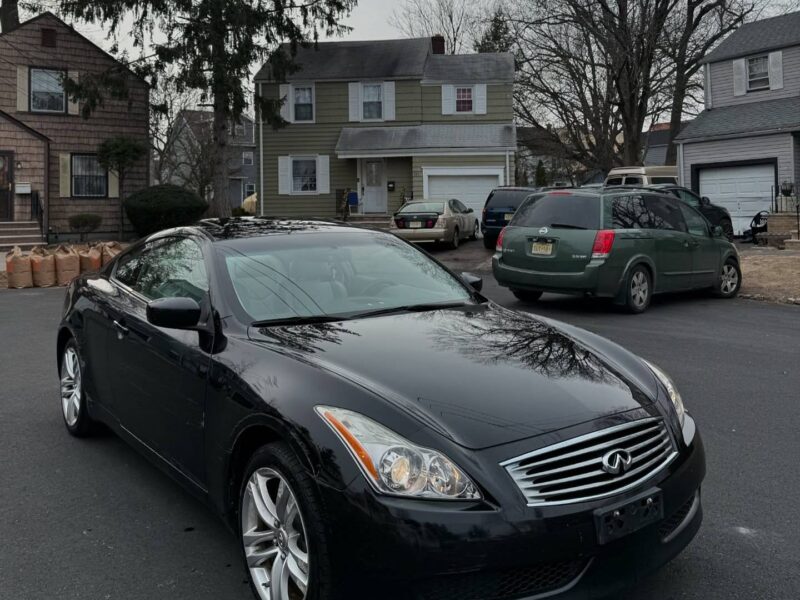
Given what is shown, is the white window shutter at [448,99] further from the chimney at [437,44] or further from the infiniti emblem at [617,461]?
the infiniti emblem at [617,461]

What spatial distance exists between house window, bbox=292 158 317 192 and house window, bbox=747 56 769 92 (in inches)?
641

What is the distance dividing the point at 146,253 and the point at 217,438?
2072 mm

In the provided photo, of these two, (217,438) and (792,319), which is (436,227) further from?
(217,438)

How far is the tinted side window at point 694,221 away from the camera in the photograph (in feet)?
38.5

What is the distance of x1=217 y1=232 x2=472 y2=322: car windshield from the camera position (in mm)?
3871

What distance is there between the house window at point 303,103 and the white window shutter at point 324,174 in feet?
5.63

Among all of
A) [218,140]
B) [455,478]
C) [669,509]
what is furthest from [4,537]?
[218,140]

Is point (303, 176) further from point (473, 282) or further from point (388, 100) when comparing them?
point (473, 282)

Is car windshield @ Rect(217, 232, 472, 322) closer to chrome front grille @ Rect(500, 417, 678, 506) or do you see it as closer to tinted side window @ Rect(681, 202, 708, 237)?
chrome front grille @ Rect(500, 417, 678, 506)

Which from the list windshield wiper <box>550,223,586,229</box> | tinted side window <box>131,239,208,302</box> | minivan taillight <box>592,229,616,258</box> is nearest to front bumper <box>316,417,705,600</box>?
tinted side window <box>131,239,208,302</box>

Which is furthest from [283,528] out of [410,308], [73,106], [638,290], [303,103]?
[303,103]

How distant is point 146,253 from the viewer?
4.96 metres

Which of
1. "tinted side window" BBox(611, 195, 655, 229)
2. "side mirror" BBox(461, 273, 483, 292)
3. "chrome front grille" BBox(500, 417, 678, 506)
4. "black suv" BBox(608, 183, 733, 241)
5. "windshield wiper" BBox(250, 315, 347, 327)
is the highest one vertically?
"black suv" BBox(608, 183, 733, 241)

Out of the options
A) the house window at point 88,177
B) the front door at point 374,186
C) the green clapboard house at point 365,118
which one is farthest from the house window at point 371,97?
the house window at point 88,177
